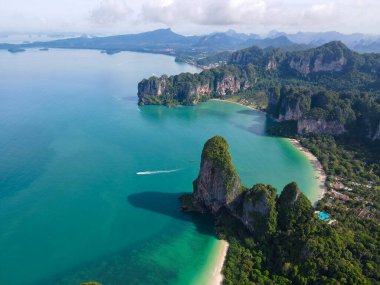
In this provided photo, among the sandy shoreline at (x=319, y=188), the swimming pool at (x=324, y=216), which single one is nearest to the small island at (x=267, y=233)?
the sandy shoreline at (x=319, y=188)

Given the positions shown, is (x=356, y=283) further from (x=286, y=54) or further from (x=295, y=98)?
(x=286, y=54)

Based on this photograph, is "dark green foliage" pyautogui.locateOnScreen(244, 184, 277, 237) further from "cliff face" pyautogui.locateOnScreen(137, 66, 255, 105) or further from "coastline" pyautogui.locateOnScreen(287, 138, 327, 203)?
"cliff face" pyautogui.locateOnScreen(137, 66, 255, 105)

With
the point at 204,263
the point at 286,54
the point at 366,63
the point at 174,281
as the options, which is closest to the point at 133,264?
the point at 174,281

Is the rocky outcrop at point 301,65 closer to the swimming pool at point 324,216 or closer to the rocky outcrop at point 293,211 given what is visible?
the swimming pool at point 324,216

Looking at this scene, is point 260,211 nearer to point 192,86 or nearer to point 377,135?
point 377,135

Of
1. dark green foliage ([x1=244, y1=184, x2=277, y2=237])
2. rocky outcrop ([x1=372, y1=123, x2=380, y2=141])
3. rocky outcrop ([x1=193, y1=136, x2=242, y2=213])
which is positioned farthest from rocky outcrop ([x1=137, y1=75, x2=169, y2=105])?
dark green foliage ([x1=244, y1=184, x2=277, y2=237])

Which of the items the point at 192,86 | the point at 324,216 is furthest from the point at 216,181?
the point at 192,86
